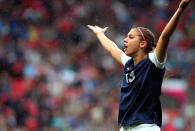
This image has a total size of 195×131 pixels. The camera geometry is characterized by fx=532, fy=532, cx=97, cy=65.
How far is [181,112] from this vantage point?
39.8 ft

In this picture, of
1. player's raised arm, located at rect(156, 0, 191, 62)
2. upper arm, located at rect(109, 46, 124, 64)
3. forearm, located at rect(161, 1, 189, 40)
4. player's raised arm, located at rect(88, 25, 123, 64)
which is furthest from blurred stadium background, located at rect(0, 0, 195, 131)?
forearm, located at rect(161, 1, 189, 40)

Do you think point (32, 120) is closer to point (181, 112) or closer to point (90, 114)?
point (90, 114)

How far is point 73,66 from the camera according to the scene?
12.2m

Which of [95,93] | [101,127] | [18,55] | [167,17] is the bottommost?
[101,127]

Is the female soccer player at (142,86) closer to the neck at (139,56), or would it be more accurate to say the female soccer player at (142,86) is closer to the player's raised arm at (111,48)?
the neck at (139,56)

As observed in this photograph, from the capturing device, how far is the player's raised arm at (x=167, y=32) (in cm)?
443

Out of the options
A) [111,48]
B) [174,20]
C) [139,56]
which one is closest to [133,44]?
[139,56]

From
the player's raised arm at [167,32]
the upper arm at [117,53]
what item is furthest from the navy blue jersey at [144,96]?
the upper arm at [117,53]

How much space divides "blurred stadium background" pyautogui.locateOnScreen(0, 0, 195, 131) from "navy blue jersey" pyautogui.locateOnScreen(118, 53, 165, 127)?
5171 mm

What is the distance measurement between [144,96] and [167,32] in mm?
686

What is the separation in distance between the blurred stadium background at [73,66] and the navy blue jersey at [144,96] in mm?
5171

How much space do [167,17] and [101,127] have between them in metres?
5.38

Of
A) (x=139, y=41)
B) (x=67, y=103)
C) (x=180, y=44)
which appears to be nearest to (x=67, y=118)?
(x=67, y=103)

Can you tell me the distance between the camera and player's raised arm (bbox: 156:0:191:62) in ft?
14.5
